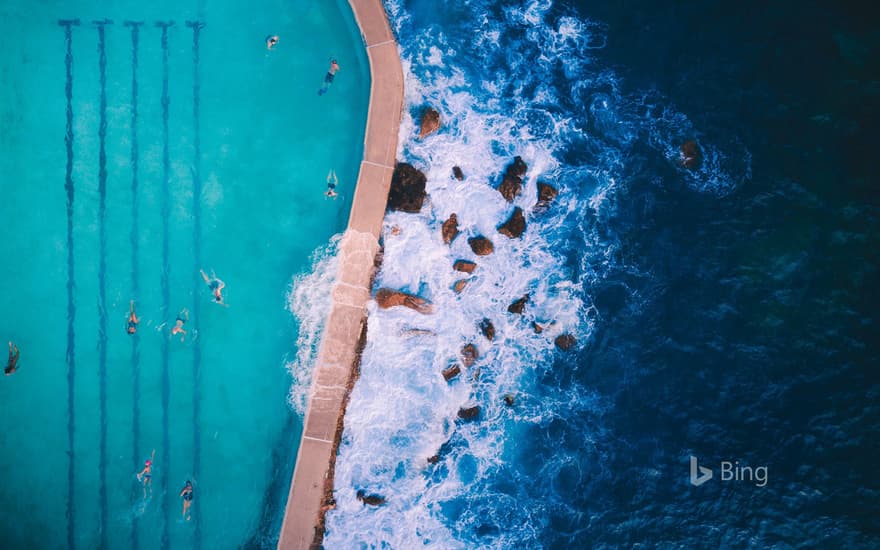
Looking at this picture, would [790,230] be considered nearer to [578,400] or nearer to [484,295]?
[578,400]

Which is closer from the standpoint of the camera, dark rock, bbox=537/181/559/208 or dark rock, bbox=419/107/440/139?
dark rock, bbox=419/107/440/139

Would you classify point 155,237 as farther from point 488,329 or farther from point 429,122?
point 488,329

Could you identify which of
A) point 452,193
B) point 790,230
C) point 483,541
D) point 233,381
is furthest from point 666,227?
point 233,381

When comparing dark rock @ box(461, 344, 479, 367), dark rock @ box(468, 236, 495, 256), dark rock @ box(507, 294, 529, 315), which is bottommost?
dark rock @ box(461, 344, 479, 367)

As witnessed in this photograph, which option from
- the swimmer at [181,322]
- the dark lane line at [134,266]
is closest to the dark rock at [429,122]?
A: the dark lane line at [134,266]

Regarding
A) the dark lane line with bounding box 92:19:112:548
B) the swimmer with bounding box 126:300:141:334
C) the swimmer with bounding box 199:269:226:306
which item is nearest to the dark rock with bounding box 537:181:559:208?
the swimmer with bounding box 199:269:226:306

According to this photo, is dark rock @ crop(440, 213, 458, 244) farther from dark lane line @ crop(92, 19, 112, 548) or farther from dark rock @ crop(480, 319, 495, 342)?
dark lane line @ crop(92, 19, 112, 548)
